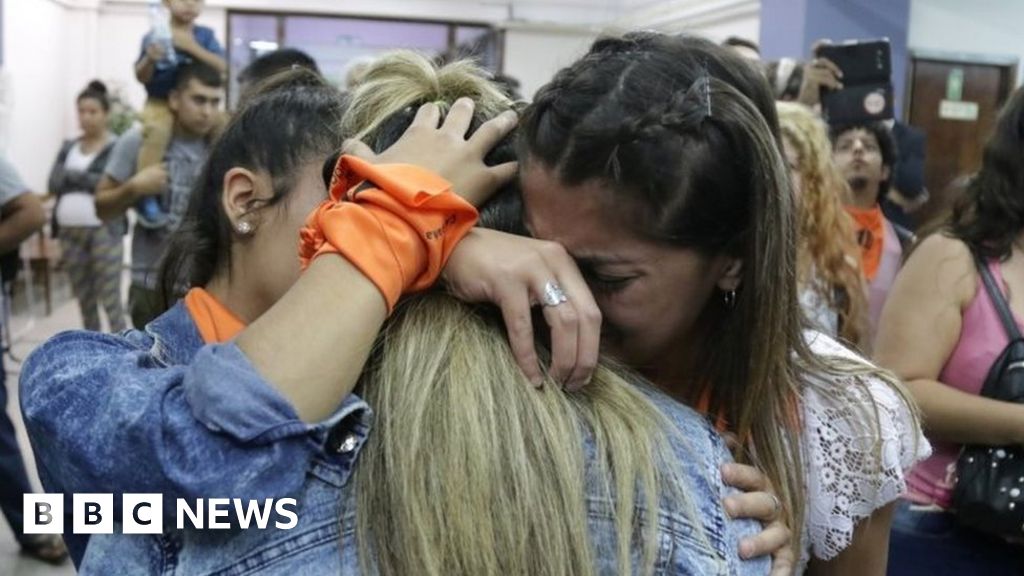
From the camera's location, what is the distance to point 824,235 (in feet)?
8.45

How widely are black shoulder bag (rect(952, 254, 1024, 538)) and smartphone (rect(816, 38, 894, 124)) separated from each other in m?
1.38

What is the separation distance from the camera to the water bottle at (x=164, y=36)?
3781mm

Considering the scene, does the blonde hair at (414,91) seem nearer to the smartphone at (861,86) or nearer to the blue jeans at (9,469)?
the smartphone at (861,86)

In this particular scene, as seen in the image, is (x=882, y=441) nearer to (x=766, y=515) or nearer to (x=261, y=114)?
(x=766, y=515)

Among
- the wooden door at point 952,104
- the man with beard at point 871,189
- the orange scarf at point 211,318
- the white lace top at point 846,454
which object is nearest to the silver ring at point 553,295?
the white lace top at point 846,454

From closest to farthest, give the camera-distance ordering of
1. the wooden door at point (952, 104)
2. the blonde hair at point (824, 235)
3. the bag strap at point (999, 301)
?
the bag strap at point (999, 301) → the blonde hair at point (824, 235) → the wooden door at point (952, 104)

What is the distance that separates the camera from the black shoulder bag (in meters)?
1.75

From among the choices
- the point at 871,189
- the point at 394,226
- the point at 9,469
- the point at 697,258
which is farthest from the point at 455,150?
the point at 9,469

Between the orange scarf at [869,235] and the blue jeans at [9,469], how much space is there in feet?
8.45

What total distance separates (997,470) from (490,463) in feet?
4.33

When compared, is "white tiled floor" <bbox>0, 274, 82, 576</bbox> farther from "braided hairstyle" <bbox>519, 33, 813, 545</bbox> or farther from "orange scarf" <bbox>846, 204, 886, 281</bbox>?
"braided hairstyle" <bbox>519, 33, 813, 545</bbox>

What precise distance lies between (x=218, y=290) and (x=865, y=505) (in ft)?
2.84

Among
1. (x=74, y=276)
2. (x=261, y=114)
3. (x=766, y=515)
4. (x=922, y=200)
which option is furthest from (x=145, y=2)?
(x=766, y=515)

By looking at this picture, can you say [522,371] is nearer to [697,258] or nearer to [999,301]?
[697,258]
